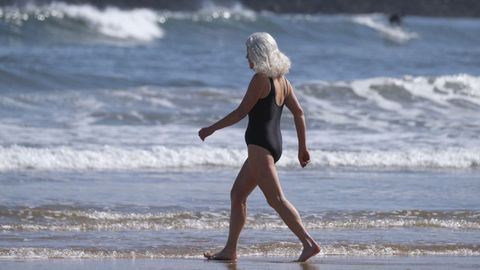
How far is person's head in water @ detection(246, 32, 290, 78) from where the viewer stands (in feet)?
21.5

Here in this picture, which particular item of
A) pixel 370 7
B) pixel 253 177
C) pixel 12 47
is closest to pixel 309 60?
pixel 12 47

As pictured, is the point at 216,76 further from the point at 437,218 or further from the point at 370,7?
the point at 370,7

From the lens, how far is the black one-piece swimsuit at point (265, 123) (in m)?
6.70

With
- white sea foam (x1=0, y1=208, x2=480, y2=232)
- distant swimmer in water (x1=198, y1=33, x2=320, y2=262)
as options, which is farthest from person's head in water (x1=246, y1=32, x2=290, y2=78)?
white sea foam (x1=0, y1=208, x2=480, y2=232)

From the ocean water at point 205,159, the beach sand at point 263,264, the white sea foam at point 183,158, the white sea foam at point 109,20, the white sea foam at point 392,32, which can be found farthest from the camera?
the white sea foam at point 392,32

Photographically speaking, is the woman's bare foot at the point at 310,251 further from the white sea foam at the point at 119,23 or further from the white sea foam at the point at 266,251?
the white sea foam at the point at 119,23

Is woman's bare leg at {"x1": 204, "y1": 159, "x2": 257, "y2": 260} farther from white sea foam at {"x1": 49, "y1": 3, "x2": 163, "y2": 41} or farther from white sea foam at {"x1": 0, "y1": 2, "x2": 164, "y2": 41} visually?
white sea foam at {"x1": 49, "y1": 3, "x2": 163, "y2": 41}

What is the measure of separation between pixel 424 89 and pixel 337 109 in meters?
2.63

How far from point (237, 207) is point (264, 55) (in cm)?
95

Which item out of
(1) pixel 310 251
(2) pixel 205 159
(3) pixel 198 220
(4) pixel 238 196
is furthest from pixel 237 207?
(2) pixel 205 159

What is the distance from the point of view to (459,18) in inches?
2790

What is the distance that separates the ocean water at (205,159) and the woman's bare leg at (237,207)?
43 cm

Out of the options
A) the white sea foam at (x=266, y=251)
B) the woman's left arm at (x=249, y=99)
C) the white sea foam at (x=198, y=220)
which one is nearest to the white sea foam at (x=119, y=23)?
the white sea foam at (x=198, y=220)

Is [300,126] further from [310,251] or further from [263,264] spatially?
[263,264]
